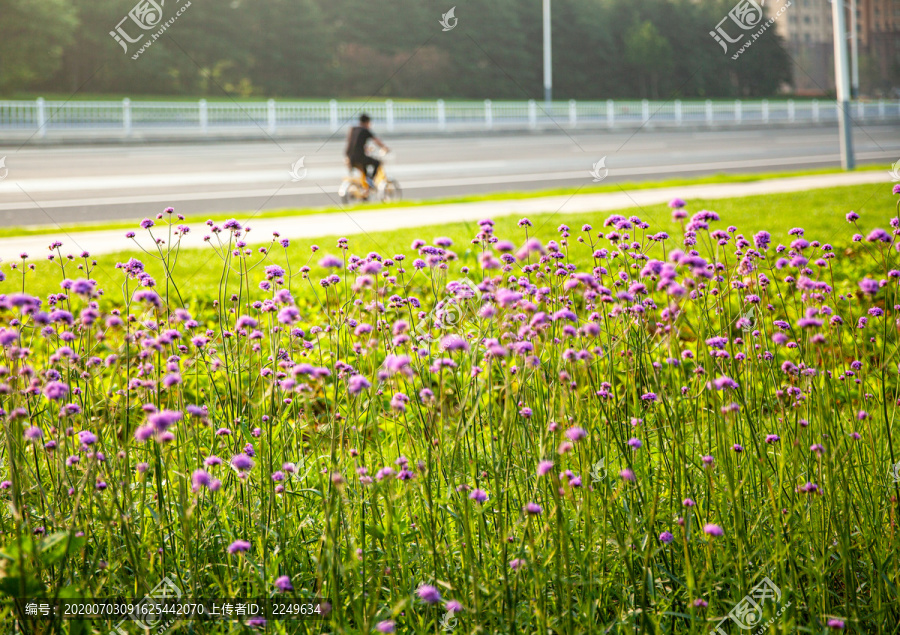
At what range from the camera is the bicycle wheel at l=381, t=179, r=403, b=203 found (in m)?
11.9

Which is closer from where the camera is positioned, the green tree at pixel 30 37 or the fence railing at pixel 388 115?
the fence railing at pixel 388 115

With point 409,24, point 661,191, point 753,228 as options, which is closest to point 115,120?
point 409,24

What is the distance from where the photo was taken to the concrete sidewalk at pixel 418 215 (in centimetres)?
752

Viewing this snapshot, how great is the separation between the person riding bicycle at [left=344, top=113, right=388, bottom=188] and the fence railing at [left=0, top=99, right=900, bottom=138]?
29.6 feet

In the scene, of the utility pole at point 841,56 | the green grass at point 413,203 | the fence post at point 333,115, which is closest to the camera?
the green grass at point 413,203

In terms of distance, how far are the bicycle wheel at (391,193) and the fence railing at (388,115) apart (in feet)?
28.7

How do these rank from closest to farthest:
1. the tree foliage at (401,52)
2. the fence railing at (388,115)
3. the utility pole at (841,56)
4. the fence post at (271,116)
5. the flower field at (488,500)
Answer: the flower field at (488,500)
the utility pole at (841,56)
the fence railing at (388,115)
the fence post at (271,116)
the tree foliage at (401,52)

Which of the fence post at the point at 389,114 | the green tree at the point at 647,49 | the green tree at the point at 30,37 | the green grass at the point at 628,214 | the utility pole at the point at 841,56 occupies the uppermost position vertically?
the green tree at the point at 647,49

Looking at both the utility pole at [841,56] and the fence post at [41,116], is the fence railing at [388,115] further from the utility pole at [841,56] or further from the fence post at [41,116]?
the utility pole at [841,56]

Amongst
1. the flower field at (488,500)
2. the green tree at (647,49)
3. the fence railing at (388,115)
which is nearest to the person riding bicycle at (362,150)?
the fence railing at (388,115)

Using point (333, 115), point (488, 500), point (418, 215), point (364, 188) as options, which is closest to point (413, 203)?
point (364, 188)

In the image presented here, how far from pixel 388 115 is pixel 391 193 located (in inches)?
648

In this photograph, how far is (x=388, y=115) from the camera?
90.3 ft

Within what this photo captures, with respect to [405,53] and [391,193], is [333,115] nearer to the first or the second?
[405,53]
